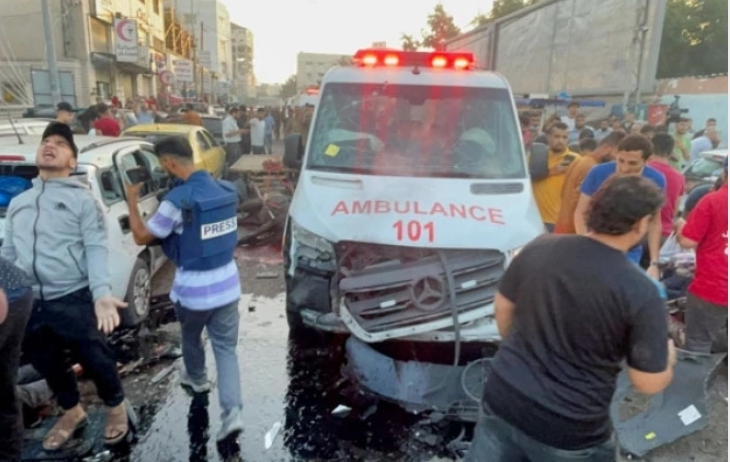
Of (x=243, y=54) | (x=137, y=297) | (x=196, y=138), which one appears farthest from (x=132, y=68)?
(x=243, y=54)

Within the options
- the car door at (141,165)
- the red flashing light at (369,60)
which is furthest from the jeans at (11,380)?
the red flashing light at (369,60)

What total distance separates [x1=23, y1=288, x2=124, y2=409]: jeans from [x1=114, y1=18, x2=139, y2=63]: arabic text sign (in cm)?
2251

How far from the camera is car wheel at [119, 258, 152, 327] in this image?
498 centimetres

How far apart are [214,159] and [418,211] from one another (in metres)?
7.23

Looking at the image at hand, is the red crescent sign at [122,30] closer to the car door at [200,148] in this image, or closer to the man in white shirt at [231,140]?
the man in white shirt at [231,140]

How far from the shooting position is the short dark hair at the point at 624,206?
1997 millimetres

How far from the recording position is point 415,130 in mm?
4867

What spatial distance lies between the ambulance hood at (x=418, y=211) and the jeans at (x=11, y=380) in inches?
71.5

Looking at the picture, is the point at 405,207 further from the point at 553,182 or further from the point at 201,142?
the point at 201,142

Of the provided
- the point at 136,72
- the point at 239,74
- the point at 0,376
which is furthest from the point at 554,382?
the point at 239,74

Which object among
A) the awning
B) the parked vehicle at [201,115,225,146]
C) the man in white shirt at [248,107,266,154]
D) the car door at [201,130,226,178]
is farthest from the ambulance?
the awning

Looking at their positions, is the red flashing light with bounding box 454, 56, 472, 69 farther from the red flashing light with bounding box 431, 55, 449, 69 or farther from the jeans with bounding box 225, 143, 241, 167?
the jeans with bounding box 225, 143, 241, 167

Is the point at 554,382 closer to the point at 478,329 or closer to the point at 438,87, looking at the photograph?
the point at 478,329

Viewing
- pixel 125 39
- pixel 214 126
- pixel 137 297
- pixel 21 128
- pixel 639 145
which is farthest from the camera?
pixel 125 39
